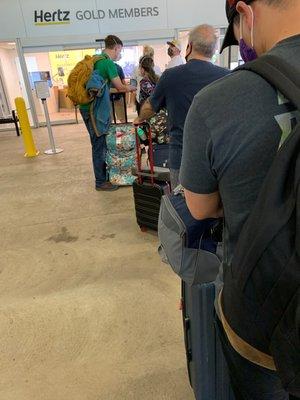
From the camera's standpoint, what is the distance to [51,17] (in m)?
7.98

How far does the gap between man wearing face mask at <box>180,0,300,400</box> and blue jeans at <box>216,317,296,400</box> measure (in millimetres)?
167

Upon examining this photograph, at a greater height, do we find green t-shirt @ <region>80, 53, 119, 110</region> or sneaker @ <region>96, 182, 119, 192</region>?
green t-shirt @ <region>80, 53, 119, 110</region>

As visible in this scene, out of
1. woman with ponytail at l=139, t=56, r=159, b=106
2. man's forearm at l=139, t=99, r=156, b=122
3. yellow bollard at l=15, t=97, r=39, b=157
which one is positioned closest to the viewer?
man's forearm at l=139, t=99, r=156, b=122

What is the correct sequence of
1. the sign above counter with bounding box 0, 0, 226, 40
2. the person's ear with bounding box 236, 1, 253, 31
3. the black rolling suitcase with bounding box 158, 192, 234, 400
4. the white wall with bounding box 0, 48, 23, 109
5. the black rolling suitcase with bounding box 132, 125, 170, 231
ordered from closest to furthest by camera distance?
the person's ear with bounding box 236, 1, 253, 31, the black rolling suitcase with bounding box 158, 192, 234, 400, the black rolling suitcase with bounding box 132, 125, 170, 231, the sign above counter with bounding box 0, 0, 226, 40, the white wall with bounding box 0, 48, 23, 109

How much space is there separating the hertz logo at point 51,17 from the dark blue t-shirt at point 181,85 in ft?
24.4

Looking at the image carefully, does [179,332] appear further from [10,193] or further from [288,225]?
[10,193]

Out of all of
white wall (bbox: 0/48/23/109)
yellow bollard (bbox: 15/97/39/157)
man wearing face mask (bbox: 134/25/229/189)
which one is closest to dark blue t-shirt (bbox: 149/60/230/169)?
man wearing face mask (bbox: 134/25/229/189)

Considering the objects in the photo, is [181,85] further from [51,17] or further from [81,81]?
[51,17]

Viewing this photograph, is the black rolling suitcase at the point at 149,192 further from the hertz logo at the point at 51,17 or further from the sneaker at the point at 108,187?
the hertz logo at the point at 51,17

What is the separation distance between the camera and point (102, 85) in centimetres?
345

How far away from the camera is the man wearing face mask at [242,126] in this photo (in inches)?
23.2

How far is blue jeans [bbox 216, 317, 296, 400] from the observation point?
821 millimetres

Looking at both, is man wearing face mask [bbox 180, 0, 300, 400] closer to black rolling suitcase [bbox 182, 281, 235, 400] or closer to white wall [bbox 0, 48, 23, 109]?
black rolling suitcase [bbox 182, 281, 235, 400]

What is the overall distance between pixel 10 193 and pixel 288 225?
4149 mm
